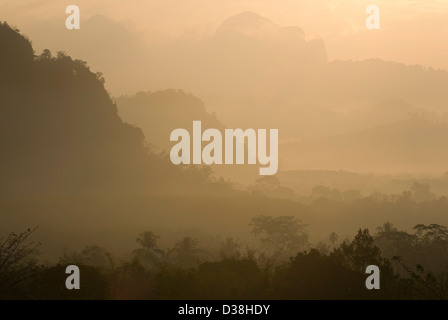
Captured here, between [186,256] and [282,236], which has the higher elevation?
[282,236]

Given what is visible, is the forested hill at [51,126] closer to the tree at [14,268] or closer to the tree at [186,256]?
the tree at [186,256]

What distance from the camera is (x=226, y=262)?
4797cm

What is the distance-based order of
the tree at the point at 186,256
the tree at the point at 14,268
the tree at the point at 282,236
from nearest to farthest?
the tree at the point at 14,268
the tree at the point at 186,256
the tree at the point at 282,236

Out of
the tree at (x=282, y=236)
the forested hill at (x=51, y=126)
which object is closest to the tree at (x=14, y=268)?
the tree at (x=282, y=236)

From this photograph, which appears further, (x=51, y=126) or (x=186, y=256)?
(x=51, y=126)

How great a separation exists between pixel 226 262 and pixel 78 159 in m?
153

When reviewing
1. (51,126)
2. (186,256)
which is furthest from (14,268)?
(51,126)

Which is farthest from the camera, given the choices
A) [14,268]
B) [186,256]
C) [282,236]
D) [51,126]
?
[51,126]

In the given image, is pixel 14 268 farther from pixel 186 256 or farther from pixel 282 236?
pixel 282 236

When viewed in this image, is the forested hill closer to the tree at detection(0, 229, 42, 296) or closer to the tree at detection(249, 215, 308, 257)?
the tree at detection(249, 215, 308, 257)

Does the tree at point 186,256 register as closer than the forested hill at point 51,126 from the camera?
Yes

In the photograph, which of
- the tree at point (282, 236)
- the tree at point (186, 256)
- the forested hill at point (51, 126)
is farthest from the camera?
the forested hill at point (51, 126)
